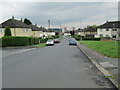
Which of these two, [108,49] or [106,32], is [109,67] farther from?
[106,32]

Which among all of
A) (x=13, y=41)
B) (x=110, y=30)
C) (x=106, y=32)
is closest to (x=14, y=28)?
(x=13, y=41)

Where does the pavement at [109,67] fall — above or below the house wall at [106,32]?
below

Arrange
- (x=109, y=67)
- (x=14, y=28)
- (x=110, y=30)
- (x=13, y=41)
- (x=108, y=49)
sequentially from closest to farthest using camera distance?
(x=109, y=67) < (x=108, y=49) < (x=13, y=41) < (x=14, y=28) < (x=110, y=30)

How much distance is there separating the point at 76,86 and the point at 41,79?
161 centimetres

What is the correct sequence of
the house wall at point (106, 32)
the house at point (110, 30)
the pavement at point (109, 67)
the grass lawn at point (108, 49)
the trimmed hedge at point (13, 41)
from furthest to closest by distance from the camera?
1. the house wall at point (106, 32)
2. the house at point (110, 30)
3. the trimmed hedge at point (13, 41)
4. the grass lawn at point (108, 49)
5. the pavement at point (109, 67)

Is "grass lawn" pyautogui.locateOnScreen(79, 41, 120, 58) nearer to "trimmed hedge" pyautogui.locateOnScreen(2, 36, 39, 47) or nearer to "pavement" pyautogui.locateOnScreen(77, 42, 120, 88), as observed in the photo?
"pavement" pyautogui.locateOnScreen(77, 42, 120, 88)

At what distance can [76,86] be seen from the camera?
4.56 metres

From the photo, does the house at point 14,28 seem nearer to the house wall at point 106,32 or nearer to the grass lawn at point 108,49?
the grass lawn at point 108,49

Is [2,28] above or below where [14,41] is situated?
above

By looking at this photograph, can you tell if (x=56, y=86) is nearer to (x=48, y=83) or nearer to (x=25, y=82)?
(x=48, y=83)

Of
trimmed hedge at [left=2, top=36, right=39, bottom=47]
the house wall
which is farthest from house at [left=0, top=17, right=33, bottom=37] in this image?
the house wall

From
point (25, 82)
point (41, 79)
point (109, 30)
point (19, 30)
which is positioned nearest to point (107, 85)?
point (41, 79)

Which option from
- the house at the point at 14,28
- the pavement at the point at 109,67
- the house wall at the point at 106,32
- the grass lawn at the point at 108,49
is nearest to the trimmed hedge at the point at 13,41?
the grass lawn at the point at 108,49

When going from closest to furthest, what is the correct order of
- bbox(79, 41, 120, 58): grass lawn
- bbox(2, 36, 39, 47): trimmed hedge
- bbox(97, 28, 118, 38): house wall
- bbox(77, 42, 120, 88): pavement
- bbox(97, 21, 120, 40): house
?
bbox(77, 42, 120, 88): pavement < bbox(79, 41, 120, 58): grass lawn < bbox(2, 36, 39, 47): trimmed hedge < bbox(97, 21, 120, 40): house < bbox(97, 28, 118, 38): house wall
